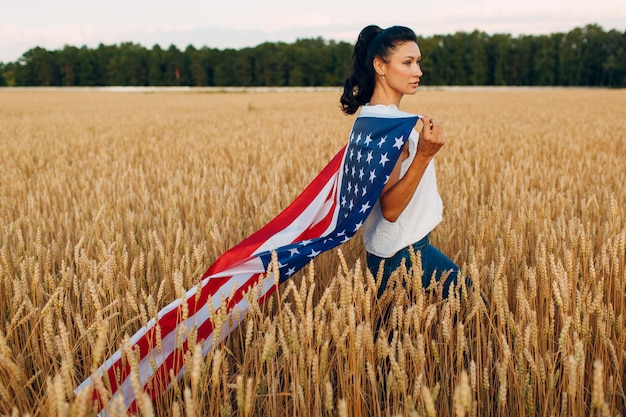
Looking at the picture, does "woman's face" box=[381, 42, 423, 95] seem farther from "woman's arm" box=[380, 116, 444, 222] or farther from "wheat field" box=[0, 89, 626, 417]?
"wheat field" box=[0, 89, 626, 417]

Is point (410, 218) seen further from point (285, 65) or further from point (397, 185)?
point (285, 65)

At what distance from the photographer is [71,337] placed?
1925 millimetres

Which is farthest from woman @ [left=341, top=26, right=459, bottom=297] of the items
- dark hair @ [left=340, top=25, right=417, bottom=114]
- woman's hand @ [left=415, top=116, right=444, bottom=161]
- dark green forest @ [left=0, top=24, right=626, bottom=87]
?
dark green forest @ [left=0, top=24, right=626, bottom=87]

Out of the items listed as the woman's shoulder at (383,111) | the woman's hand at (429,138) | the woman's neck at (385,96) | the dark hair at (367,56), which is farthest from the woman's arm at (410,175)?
the dark hair at (367,56)

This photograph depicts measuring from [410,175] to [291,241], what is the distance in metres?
0.58

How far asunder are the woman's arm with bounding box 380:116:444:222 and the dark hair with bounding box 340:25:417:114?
1.19 ft

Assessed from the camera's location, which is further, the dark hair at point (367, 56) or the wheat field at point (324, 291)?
the dark hair at point (367, 56)

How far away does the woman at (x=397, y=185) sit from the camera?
1922 millimetres

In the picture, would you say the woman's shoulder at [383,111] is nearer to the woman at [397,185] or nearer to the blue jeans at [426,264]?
the woman at [397,185]

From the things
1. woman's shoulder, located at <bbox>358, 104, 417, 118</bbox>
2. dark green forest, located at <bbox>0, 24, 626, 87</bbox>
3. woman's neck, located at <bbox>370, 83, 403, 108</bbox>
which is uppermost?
dark green forest, located at <bbox>0, 24, 626, 87</bbox>

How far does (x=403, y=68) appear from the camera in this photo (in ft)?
6.43

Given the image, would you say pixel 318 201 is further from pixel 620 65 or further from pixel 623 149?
pixel 620 65

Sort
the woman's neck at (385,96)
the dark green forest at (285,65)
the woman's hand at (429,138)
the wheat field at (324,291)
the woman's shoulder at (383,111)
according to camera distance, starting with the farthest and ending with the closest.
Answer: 1. the dark green forest at (285,65)
2. the woman's neck at (385,96)
3. the woman's shoulder at (383,111)
4. the woman's hand at (429,138)
5. the wheat field at (324,291)

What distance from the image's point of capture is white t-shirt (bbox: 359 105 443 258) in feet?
6.40
